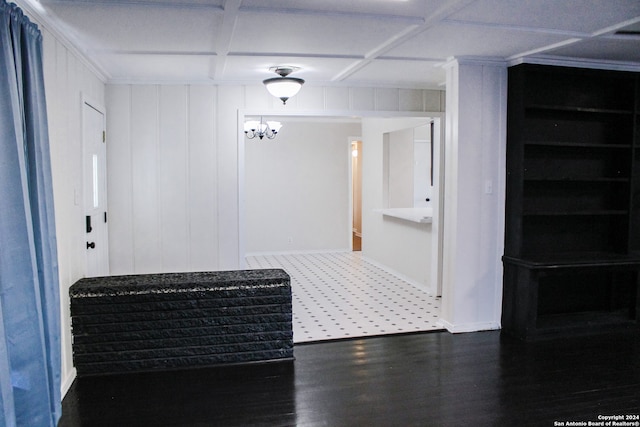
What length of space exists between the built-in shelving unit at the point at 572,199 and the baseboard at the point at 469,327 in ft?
0.37

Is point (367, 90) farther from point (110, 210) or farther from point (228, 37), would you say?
point (110, 210)

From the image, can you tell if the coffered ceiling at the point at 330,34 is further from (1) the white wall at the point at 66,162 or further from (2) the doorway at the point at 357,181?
(2) the doorway at the point at 357,181

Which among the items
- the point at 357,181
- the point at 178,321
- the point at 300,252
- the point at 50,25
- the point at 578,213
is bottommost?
the point at 300,252

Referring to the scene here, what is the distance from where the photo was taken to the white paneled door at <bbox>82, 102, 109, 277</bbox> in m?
3.95

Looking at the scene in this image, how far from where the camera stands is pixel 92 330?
348 cm

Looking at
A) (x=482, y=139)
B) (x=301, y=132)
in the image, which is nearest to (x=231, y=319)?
(x=482, y=139)

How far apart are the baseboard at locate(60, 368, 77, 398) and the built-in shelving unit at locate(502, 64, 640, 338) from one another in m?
3.45

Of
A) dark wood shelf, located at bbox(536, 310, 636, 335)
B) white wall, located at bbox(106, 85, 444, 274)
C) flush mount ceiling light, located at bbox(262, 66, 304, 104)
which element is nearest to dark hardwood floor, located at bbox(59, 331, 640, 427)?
dark wood shelf, located at bbox(536, 310, 636, 335)

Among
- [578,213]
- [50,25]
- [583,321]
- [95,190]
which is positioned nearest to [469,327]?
[583,321]

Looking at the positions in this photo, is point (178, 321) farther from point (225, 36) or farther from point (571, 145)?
point (571, 145)

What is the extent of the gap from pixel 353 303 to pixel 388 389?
2.21m

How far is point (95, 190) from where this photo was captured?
433 centimetres

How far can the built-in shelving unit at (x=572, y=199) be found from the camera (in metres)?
4.29

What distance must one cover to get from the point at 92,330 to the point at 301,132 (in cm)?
617
